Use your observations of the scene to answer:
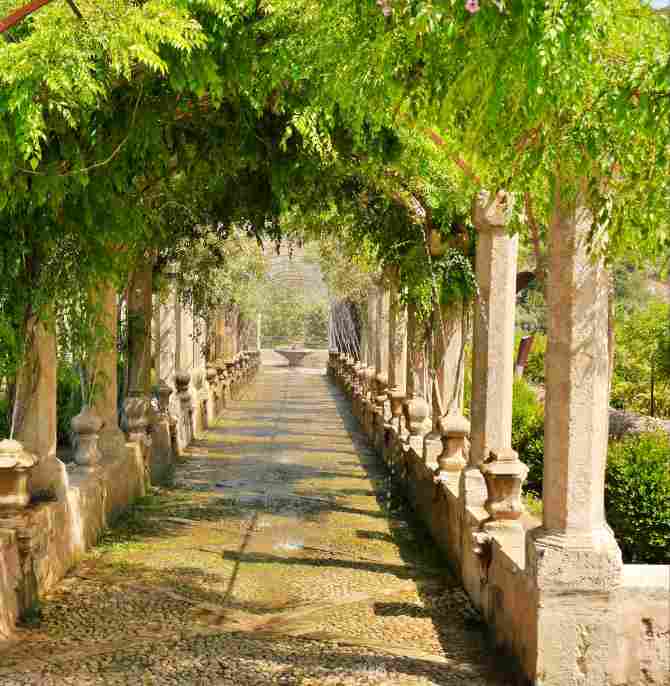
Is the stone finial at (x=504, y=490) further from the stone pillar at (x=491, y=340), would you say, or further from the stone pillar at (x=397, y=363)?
the stone pillar at (x=397, y=363)

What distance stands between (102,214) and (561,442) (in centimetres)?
307

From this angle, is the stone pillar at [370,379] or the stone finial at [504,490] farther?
the stone pillar at [370,379]

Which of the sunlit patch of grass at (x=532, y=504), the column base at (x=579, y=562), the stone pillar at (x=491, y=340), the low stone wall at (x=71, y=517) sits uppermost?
the stone pillar at (x=491, y=340)

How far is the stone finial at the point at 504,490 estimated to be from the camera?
5.45m

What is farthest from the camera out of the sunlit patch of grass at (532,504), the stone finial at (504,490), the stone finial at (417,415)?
the stone finial at (417,415)

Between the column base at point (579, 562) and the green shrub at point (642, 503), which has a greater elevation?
the column base at point (579, 562)

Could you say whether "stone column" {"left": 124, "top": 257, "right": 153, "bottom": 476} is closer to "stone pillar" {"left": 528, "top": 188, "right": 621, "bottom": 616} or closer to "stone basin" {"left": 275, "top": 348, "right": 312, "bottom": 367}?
"stone pillar" {"left": 528, "top": 188, "right": 621, "bottom": 616}

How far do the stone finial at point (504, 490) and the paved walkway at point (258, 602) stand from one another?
0.58m

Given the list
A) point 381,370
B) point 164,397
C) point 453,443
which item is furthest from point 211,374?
point 453,443

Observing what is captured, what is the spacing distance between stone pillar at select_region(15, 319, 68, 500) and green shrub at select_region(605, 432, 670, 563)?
13.3 feet

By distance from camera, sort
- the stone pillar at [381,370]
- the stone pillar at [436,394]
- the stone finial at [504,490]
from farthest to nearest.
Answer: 1. the stone pillar at [381,370]
2. the stone pillar at [436,394]
3. the stone finial at [504,490]

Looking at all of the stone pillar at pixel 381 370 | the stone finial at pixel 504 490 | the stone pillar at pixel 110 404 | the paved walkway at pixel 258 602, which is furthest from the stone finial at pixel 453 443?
the stone pillar at pixel 381 370

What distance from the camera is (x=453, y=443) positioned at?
7.23 meters

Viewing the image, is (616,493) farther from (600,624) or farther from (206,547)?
(600,624)
